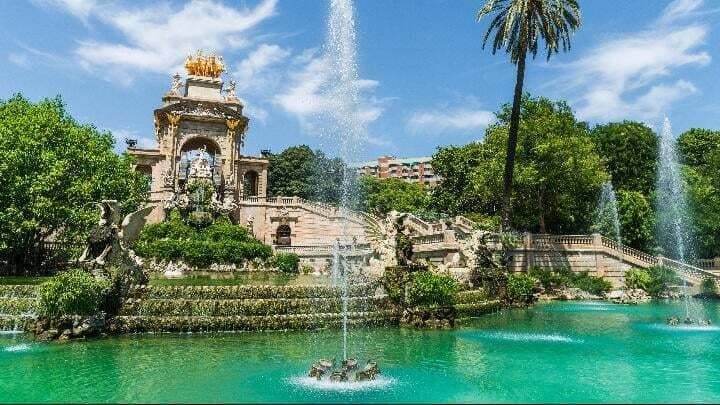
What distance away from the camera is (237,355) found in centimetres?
1339

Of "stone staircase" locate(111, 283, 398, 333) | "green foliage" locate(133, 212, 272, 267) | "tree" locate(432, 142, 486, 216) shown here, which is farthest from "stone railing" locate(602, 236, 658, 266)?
"green foliage" locate(133, 212, 272, 267)

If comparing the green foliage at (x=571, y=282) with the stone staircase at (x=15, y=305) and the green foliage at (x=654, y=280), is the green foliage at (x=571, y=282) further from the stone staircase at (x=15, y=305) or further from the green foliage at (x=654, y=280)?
the stone staircase at (x=15, y=305)

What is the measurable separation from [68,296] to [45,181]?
13.9 m

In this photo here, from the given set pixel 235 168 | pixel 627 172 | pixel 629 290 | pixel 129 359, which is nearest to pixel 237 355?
pixel 129 359

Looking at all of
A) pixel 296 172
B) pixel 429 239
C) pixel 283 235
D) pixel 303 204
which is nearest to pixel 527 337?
pixel 429 239

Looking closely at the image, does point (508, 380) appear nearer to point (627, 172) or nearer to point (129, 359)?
point (129, 359)

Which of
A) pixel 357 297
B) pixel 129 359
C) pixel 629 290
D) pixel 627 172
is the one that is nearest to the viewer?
pixel 129 359

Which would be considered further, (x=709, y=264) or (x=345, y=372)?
(x=709, y=264)

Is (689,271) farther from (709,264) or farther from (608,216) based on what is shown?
(608,216)

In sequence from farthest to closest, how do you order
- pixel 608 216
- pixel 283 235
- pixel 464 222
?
pixel 283 235, pixel 464 222, pixel 608 216

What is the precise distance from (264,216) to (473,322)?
35860 millimetres

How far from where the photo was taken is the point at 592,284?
108 ft

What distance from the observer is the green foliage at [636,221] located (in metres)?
37.6

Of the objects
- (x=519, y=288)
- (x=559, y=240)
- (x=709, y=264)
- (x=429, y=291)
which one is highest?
(x=559, y=240)
